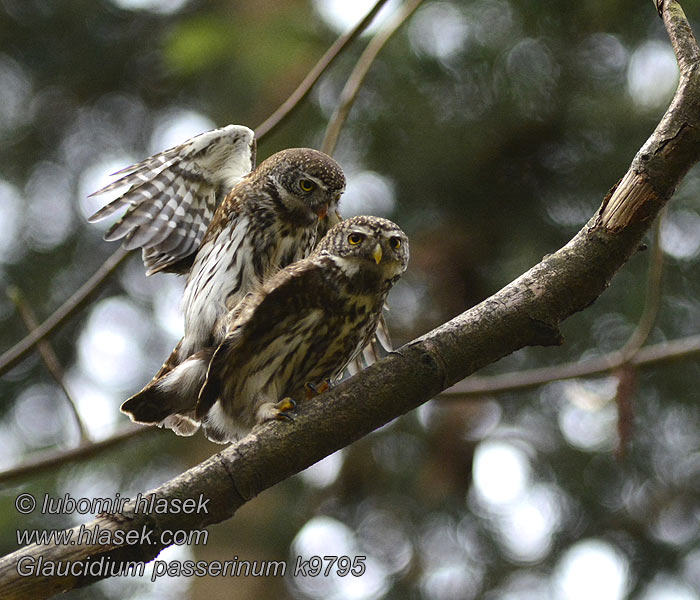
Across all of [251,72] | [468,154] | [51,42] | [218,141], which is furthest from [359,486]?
[51,42]

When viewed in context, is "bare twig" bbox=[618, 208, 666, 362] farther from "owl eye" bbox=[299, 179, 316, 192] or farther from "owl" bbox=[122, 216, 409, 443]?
"owl eye" bbox=[299, 179, 316, 192]

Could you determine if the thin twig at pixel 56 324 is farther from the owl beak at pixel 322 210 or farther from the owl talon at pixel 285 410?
the owl talon at pixel 285 410

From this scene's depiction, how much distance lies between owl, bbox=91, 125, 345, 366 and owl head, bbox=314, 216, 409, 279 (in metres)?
0.34

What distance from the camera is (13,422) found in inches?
273

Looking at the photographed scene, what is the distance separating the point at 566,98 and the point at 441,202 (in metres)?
1.04

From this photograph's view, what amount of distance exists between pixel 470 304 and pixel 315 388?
3.24 meters

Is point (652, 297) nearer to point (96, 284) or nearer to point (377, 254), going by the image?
point (377, 254)

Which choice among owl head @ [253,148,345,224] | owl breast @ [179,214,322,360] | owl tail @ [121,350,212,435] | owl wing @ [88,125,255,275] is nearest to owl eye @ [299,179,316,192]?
owl head @ [253,148,345,224]

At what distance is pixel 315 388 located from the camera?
2.92 metres

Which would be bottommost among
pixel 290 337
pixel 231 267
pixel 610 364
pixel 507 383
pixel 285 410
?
pixel 610 364

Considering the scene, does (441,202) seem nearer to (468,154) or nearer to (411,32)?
(468,154)

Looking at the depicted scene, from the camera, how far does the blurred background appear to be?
5793 mm

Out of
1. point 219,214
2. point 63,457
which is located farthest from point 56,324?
point 219,214

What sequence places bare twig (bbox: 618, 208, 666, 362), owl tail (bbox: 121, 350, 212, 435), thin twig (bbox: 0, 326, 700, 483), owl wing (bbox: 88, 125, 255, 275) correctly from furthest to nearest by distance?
1. owl wing (bbox: 88, 125, 255, 275)
2. thin twig (bbox: 0, 326, 700, 483)
3. bare twig (bbox: 618, 208, 666, 362)
4. owl tail (bbox: 121, 350, 212, 435)
